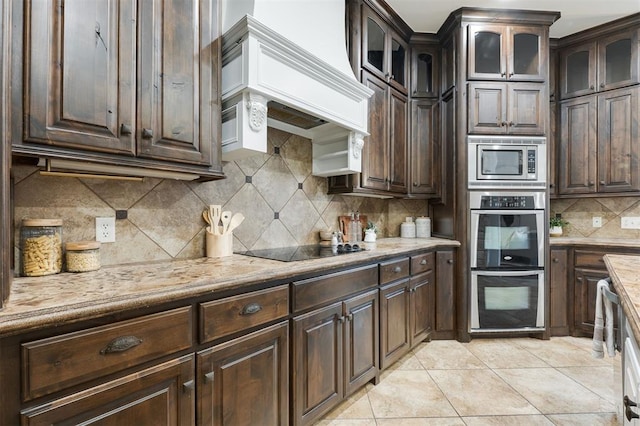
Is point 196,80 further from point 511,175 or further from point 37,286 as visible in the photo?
point 511,175

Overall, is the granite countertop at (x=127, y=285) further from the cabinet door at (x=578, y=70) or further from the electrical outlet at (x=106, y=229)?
the cabinet door at (x=578, y=70)

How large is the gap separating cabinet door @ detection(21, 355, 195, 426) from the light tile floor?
1.00 meters

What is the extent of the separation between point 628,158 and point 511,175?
1183mm

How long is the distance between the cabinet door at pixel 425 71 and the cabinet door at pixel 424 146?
0.38ft

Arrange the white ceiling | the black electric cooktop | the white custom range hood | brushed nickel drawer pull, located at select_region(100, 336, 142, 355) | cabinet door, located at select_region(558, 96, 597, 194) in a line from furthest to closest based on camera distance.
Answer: cabinet door, located at select_region(558, 96, 597, 194) → the white ceiling → the black electric cooktop → the white custom range hood → brushed nickel drawer pull, located at select_region(100, 336, 142, 355)

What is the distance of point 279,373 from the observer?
141 centimetres

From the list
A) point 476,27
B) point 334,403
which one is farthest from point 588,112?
point 334,403

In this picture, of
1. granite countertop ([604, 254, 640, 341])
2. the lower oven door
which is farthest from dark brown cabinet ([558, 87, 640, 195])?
granite countertop ([604, 254, 640, 341])

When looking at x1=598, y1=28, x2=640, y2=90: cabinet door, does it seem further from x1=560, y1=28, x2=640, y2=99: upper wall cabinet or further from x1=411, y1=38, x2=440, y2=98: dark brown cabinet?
x1=411, y1=38, x2=440, y2=98: dark brown cabinet

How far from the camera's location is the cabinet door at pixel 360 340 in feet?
5.89

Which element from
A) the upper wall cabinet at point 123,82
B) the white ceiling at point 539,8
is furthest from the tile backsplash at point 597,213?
the upper wall cabinet at point 123,82

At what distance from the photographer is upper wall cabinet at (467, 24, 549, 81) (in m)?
2.84

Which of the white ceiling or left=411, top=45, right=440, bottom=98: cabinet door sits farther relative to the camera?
left=411, top=45, right=440, bottom=98: cabinet door

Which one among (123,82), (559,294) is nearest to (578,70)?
(559,294)
